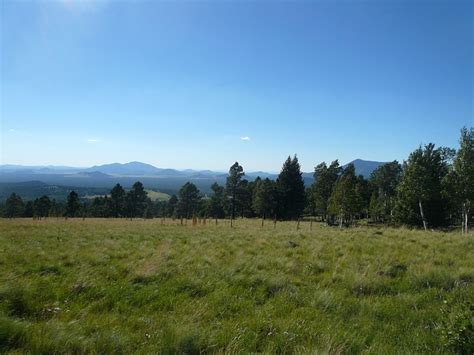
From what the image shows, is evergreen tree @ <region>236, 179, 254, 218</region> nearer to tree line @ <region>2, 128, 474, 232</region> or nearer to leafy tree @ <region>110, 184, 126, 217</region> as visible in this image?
tree line @ <region>2, 128, 474, 232</region>

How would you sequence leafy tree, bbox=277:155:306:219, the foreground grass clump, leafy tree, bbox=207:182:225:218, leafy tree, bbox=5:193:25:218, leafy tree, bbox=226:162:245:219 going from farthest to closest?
leafy tree, bbox=207:182:225:218 < leafy tree, bbox=5:193:25:218 < leafy tree, bbox=226:162:245:219 < leafy tree, bbox=277:155:306:219 < the foreground grass clump

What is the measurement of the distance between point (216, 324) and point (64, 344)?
6.60ft

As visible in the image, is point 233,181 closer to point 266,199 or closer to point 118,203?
point 266,199

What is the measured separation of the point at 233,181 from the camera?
211 ft

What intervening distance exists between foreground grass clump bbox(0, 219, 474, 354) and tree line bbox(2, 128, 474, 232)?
29.9 meters

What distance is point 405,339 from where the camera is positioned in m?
4.25

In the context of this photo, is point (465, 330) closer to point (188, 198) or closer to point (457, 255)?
point (457, 255)

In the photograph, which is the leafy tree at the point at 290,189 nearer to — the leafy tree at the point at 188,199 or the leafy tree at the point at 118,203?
the leafy tree at the point at 188,199

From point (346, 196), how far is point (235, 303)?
4059cm

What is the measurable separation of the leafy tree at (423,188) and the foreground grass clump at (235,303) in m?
32.0

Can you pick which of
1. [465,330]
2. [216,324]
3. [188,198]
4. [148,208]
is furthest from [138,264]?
[148,208]

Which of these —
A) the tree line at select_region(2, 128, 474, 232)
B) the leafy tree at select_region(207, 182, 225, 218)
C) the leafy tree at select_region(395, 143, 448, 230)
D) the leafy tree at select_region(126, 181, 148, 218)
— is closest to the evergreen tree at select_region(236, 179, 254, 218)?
the tree line at select_region(2, 128, 474, 232)

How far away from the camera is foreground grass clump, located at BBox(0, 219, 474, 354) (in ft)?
12.9

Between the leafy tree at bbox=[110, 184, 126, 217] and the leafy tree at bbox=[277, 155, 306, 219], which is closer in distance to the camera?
the leafy tree at bbox=[277, 155, 306, 219]
